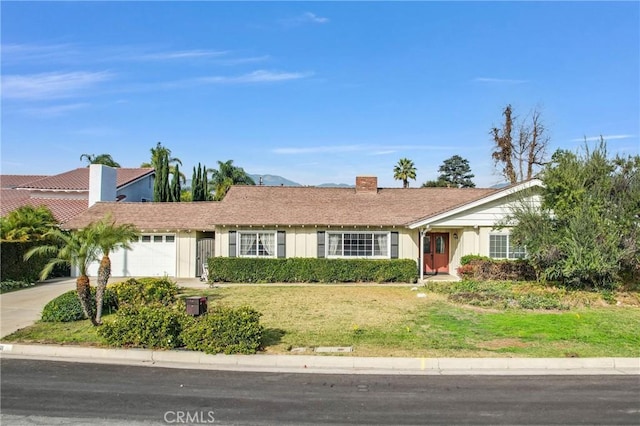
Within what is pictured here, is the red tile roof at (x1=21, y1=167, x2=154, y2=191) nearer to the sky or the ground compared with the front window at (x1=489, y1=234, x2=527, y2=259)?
nearer to the sky

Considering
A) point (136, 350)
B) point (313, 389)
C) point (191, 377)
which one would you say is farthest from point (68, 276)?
point (313, 389)

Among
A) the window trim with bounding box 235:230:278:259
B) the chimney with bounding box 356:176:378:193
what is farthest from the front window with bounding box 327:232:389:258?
the chimney with bounding box 356:176:378:193

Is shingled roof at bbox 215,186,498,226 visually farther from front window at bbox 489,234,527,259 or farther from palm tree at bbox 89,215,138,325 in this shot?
palm tree at bbox 89,215,138,325

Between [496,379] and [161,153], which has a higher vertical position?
[161,153]

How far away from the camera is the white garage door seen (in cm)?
2386

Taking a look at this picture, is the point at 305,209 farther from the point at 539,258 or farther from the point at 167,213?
the point at 539,258

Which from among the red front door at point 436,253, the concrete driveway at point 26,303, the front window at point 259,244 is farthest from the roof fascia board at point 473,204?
the concrete driveway at point 26,303

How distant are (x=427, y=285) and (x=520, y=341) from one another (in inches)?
363

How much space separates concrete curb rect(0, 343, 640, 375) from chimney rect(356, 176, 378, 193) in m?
18.1

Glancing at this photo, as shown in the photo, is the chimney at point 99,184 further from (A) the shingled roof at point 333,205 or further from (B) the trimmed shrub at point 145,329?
(B) the trimmed shrub at point 145,329

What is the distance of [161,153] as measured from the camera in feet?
135

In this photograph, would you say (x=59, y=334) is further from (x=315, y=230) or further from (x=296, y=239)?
(x=315, y=230)

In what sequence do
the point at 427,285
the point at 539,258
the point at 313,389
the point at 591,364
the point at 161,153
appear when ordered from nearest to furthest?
the point at 313,389
the point at 591,364
the point at 539,258
the point at 427,285
the point at 161,153

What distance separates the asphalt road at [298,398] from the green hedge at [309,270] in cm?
1295
